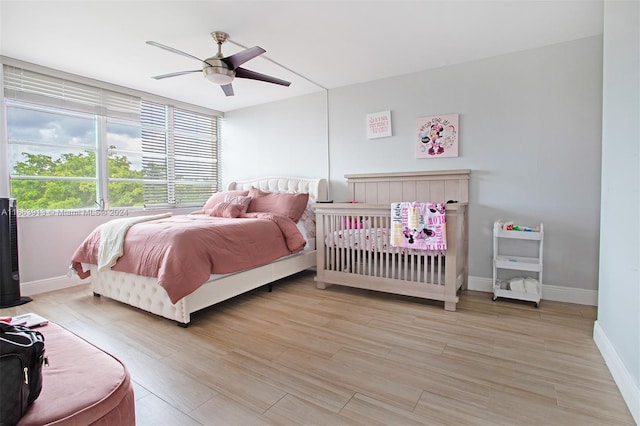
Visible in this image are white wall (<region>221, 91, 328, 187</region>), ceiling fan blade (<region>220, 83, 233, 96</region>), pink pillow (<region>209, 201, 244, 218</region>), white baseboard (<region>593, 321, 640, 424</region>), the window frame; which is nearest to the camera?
white baseboard (<region>593, 321, 640, 424</region>)

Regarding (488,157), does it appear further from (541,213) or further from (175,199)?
(175,199)

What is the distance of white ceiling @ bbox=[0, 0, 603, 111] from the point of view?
228 cm

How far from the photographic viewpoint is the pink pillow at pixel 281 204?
3.69 meters

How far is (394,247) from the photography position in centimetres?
290

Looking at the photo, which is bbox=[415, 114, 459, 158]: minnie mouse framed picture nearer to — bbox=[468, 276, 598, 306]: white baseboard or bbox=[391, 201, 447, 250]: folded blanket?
bbox=[391, 201, 447, 250]: folded blanket

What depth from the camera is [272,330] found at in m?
2.35

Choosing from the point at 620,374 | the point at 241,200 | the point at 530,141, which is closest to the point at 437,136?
the point at 530,141

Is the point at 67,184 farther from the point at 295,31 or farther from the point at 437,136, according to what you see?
the point at 437,136

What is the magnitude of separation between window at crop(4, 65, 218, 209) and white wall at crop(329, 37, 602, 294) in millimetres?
3180

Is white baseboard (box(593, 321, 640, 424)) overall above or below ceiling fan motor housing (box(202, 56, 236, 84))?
below

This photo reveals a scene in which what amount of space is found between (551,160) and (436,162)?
3.26ft

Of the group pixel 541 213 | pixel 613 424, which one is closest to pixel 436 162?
pixel 541 213

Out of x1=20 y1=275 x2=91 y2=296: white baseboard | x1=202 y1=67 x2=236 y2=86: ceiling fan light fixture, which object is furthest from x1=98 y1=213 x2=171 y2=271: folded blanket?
x1=202 y1=67 x2=236 y2=86: ceiling fan light fixture

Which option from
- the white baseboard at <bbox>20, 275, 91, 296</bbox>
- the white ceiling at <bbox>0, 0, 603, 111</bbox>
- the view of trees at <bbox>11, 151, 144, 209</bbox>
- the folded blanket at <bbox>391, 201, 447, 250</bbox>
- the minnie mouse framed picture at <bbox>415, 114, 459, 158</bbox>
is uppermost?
the white ceiling at <bbox>0, 0, 603, 111</bbox>
